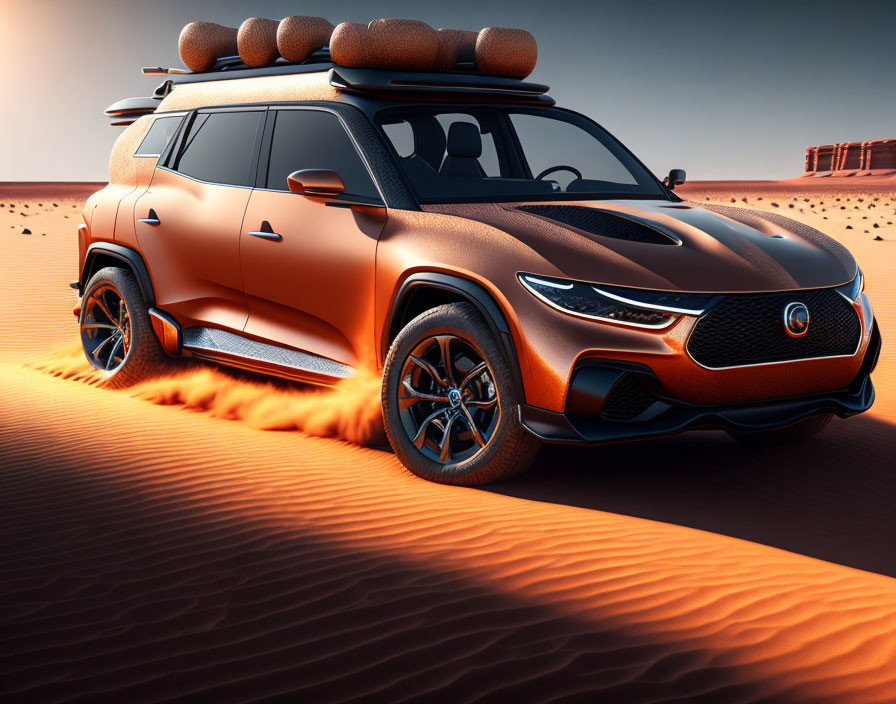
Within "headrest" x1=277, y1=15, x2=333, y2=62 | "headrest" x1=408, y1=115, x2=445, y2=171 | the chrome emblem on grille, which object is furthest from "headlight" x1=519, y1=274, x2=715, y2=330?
"headrest" x1=277, y1=15, x2=333, y2=62

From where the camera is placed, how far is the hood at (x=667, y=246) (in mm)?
4766

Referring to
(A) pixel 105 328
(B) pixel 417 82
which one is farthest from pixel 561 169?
(A) pixel 105 328

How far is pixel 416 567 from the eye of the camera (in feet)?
13.4

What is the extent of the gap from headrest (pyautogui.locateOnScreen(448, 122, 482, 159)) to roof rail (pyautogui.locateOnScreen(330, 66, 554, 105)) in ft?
0.74

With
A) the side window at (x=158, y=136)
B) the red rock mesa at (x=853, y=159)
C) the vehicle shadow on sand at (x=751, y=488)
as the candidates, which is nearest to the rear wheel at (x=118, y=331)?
the side window at (x=158, y=136)

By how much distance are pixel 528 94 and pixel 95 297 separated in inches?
146

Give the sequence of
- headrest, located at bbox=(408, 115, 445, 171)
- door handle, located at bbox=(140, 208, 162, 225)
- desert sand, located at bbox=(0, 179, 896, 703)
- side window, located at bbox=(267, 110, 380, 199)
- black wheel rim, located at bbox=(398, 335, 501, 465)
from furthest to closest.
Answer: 1. door handle, located at bbox=(140, 208, 162, 225)
2. headrest, located at bbox=(408, 115, 445, 171)
3. side window, located at bbox=(267, 110, 380, 199)
4. black wheel rim, located at bbox=(398, 335, 501, 465)
5. desert sand, located at bbox=(0, 179, 896, 703)

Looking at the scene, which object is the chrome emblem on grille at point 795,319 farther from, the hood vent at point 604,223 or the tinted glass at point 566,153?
the tinted glass at point 566,153

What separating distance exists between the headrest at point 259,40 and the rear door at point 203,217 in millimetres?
415

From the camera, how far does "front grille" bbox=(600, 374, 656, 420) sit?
4.73m

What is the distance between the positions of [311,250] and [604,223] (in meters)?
1.72

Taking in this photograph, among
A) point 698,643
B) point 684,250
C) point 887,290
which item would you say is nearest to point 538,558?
point 698,643

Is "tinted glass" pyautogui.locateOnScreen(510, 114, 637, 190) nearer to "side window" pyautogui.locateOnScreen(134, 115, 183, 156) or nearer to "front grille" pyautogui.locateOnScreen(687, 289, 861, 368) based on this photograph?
"front grille" pyautogui.locateOnScreen(687, 289, 861, 368)

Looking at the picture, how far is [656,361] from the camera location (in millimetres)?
4660
